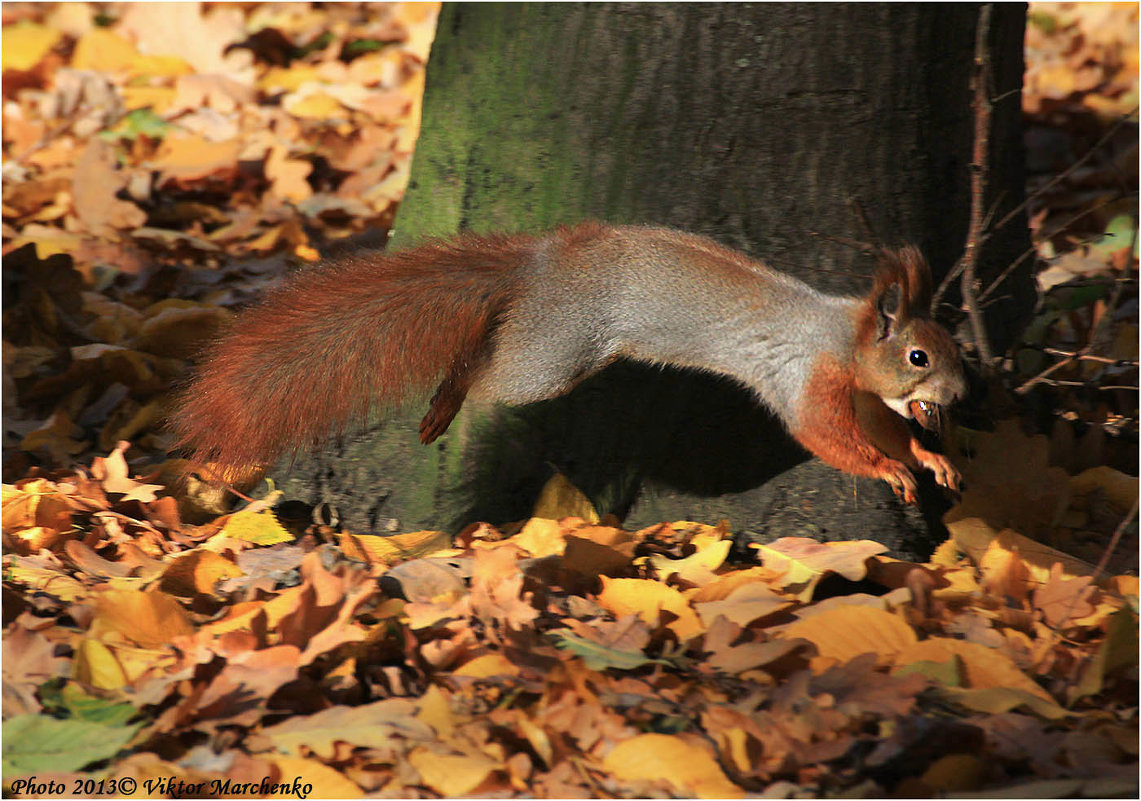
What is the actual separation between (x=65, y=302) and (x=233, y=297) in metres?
0.50

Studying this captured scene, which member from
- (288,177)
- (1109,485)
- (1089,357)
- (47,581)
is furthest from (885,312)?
(288,177)

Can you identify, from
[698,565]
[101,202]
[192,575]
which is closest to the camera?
[192,575]

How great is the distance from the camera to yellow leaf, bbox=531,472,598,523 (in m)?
2.44

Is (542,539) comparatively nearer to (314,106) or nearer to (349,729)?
(349,729)

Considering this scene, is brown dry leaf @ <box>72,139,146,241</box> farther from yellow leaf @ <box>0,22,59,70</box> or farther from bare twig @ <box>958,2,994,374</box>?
bare twig @ <box>958,2,994,374</box>

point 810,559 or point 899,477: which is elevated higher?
point 899,477

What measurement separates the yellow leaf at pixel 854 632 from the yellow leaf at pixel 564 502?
709mm

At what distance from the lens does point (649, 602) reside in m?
1.95

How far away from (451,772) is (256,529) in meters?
1.02

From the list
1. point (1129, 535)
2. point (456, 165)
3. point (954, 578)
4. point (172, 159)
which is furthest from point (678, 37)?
point (172, 159)

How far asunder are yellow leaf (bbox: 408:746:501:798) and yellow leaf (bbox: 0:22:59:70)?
495cm

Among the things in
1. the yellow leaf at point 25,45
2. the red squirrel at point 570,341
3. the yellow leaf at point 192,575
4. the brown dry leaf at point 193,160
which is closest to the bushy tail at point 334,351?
the red squirrel at point 570,341

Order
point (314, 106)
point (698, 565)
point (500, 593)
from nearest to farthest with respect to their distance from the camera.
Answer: point (500, 593)
point (698, 565)
point (314, 106)

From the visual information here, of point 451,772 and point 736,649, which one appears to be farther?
point 736,649
